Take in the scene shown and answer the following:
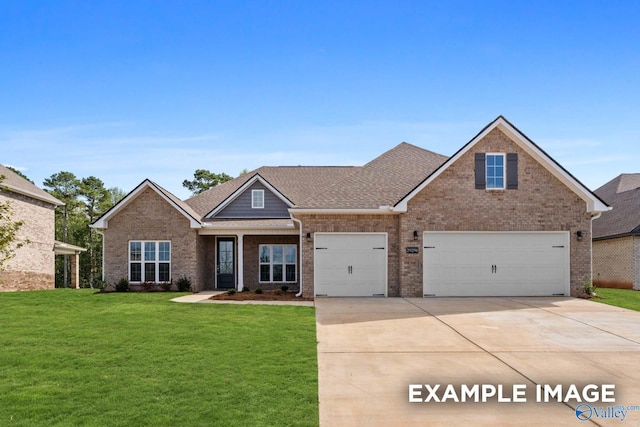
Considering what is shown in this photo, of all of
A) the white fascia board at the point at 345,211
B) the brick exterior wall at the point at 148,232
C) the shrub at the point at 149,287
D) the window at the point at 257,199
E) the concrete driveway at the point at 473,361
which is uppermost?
the window at the point at 257,199

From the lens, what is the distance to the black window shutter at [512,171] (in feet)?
61.0

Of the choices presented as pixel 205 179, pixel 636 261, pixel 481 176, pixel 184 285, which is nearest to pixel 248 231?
pixel 184 285

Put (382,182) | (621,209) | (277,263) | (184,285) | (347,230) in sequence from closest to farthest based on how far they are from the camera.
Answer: (347,230)
(382,182)
(184,285)
(277,263)
(621,209)

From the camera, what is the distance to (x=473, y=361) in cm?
855

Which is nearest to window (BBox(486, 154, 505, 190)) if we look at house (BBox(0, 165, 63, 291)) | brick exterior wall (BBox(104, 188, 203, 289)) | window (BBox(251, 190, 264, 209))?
window (BBox(251, 190, 264, 209))

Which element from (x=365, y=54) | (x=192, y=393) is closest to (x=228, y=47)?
(x=365, y=54)

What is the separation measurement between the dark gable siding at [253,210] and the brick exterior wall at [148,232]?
2.17 m

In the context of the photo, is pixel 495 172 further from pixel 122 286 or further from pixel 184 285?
pixel 122 286

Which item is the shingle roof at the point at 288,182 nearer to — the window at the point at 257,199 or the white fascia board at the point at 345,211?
the window at the point at 257,199

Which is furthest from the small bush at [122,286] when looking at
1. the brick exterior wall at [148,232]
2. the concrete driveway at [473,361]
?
the concrete driveway at [473,361]

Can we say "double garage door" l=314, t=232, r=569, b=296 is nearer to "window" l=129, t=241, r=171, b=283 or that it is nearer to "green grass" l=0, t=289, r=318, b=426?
"green grass" l=0, t=289, r=318, b=426

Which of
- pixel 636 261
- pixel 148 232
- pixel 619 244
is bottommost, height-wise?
pixel 636 261

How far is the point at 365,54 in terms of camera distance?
58.7 feet

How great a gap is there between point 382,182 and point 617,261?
14.5 m
